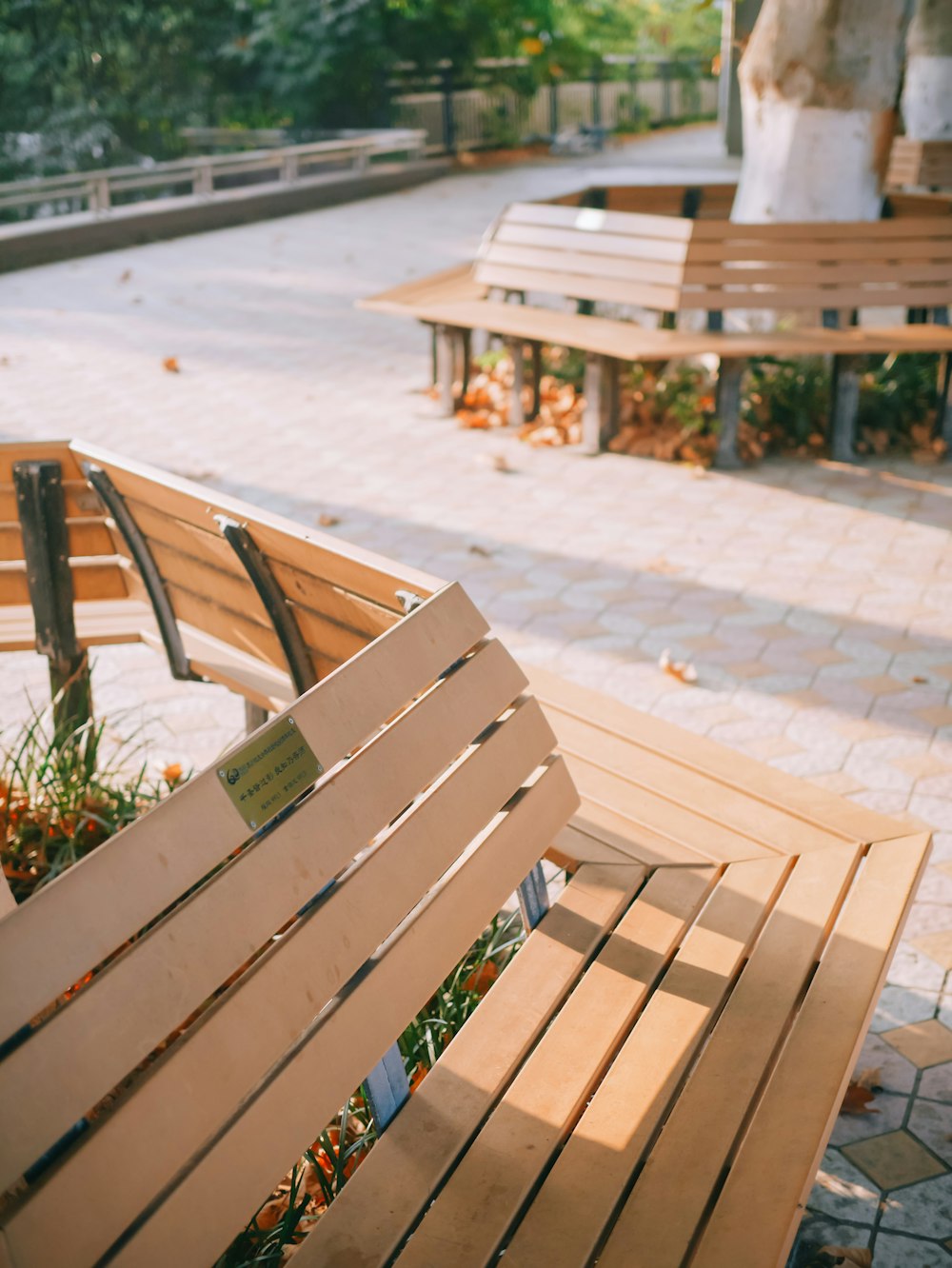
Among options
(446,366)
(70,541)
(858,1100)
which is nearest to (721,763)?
(858,1100)

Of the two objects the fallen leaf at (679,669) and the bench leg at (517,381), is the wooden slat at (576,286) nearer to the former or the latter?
the bench leg at (517,381)

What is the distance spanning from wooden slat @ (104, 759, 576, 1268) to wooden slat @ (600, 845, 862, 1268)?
423 mm

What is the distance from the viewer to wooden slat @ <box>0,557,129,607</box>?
377 cm

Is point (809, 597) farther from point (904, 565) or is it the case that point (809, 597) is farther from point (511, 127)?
point (511, 127)

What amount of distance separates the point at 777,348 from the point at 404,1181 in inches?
209

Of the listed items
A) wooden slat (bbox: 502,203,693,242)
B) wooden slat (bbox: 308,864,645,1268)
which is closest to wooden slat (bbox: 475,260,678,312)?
wooden slat (bbox: 502,203,693,242)

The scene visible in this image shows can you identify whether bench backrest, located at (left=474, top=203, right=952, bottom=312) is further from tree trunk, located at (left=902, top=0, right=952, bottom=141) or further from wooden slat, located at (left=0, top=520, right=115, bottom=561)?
tree trunk, located at (left=902, top=0, right=952, bottom=141)

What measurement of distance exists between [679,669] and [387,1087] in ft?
8.94

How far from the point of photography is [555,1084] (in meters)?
2.06

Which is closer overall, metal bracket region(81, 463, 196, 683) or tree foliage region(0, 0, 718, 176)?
metal bracket region(81, 463, 196, 683)

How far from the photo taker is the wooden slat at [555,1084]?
179 centimetres

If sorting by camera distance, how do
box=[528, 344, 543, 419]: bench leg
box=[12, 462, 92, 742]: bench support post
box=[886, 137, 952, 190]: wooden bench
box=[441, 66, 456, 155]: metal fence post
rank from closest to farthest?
box=[12, 462, 92, 742]: bench support post < box=[528, 344, 543, 419]: bench leg < box=[886, 137, 952, 190]: wooden bench < box=[441, 66, 456, 155]: metal fence post

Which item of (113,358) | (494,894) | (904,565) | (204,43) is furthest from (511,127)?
(494,894)

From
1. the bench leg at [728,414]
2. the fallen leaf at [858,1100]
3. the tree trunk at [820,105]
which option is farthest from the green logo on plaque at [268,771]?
the tree trunk at [820,105]
